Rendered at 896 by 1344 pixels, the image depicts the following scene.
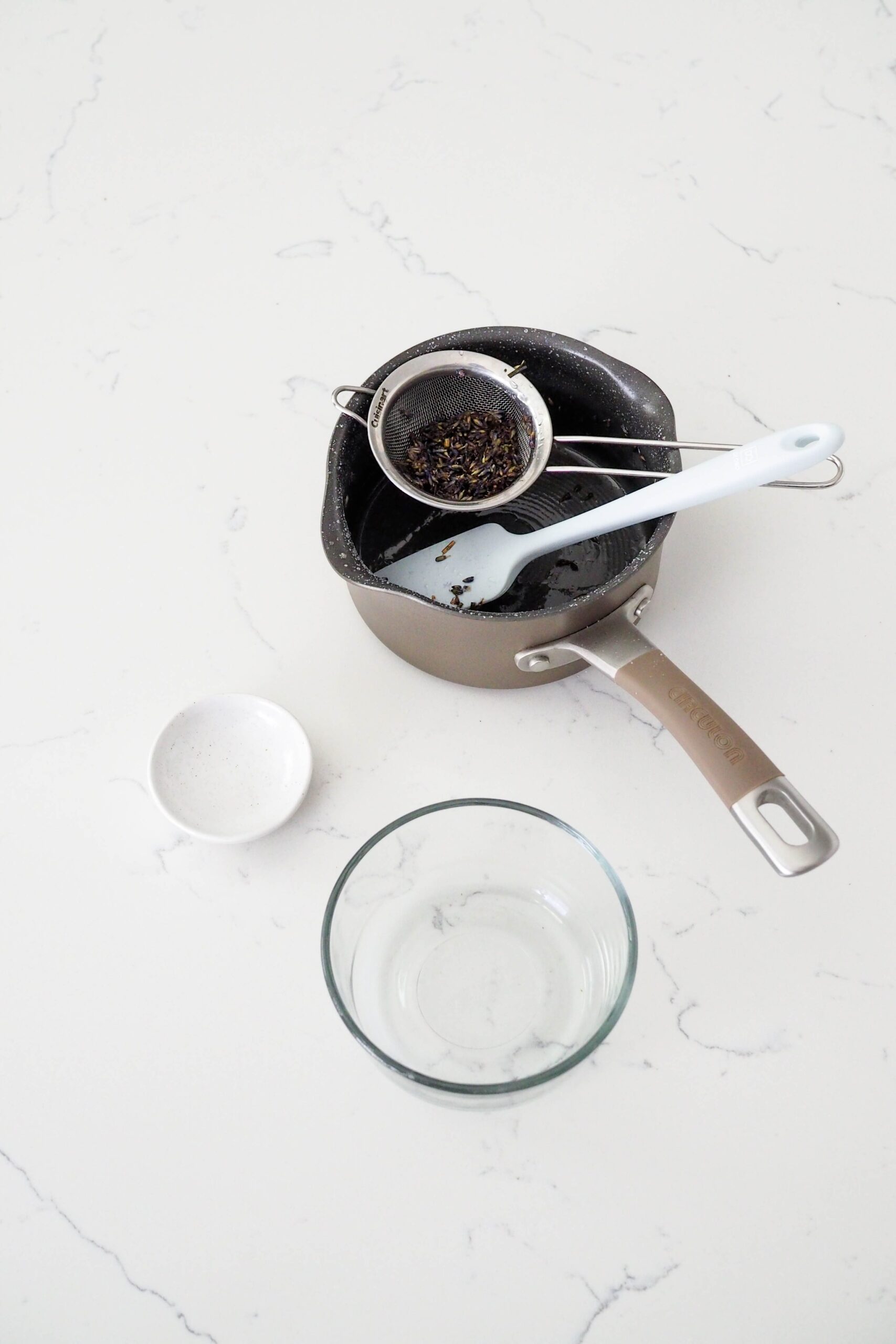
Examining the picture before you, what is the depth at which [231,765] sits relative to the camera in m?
0.99

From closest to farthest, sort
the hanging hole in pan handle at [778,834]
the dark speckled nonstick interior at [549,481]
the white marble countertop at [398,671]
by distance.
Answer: the hanging hole in pan handle at [778,834] → the white marble countertop at [398,671] → the dark speckled nonstick interior at [549,481]

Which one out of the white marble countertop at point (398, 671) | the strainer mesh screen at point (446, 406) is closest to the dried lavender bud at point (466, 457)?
the strainer mesh screen at point (446, 406)

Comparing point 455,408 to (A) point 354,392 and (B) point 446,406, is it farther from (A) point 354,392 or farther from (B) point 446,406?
(A) point 354,392

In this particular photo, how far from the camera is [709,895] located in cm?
95

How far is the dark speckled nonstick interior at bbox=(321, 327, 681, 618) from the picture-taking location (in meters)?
0.96

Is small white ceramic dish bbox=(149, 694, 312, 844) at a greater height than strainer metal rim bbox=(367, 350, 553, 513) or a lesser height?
lesser

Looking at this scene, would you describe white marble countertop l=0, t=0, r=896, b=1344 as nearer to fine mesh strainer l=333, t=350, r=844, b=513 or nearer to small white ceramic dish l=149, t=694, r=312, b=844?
small white ceramic dish l=149, t=694, r=312, b=844

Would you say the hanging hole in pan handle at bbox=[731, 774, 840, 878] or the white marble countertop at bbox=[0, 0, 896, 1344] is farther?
the white marble countertop at bbox=[0, 0, 896, 1344]

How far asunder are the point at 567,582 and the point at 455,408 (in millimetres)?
198

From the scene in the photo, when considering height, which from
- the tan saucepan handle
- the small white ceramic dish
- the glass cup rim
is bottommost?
the small white ceramic dish

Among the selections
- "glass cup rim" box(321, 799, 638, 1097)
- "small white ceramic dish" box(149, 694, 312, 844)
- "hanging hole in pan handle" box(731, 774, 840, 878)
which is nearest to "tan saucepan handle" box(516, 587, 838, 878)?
"hanging hole in pan handle" box(731, 774, 840, 878)

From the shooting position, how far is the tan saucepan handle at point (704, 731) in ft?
2.50

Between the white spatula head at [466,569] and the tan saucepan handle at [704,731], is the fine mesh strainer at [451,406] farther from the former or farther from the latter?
the tan saucepan handle at [704,731]

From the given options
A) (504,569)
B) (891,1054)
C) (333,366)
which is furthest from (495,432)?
(891,1054)
